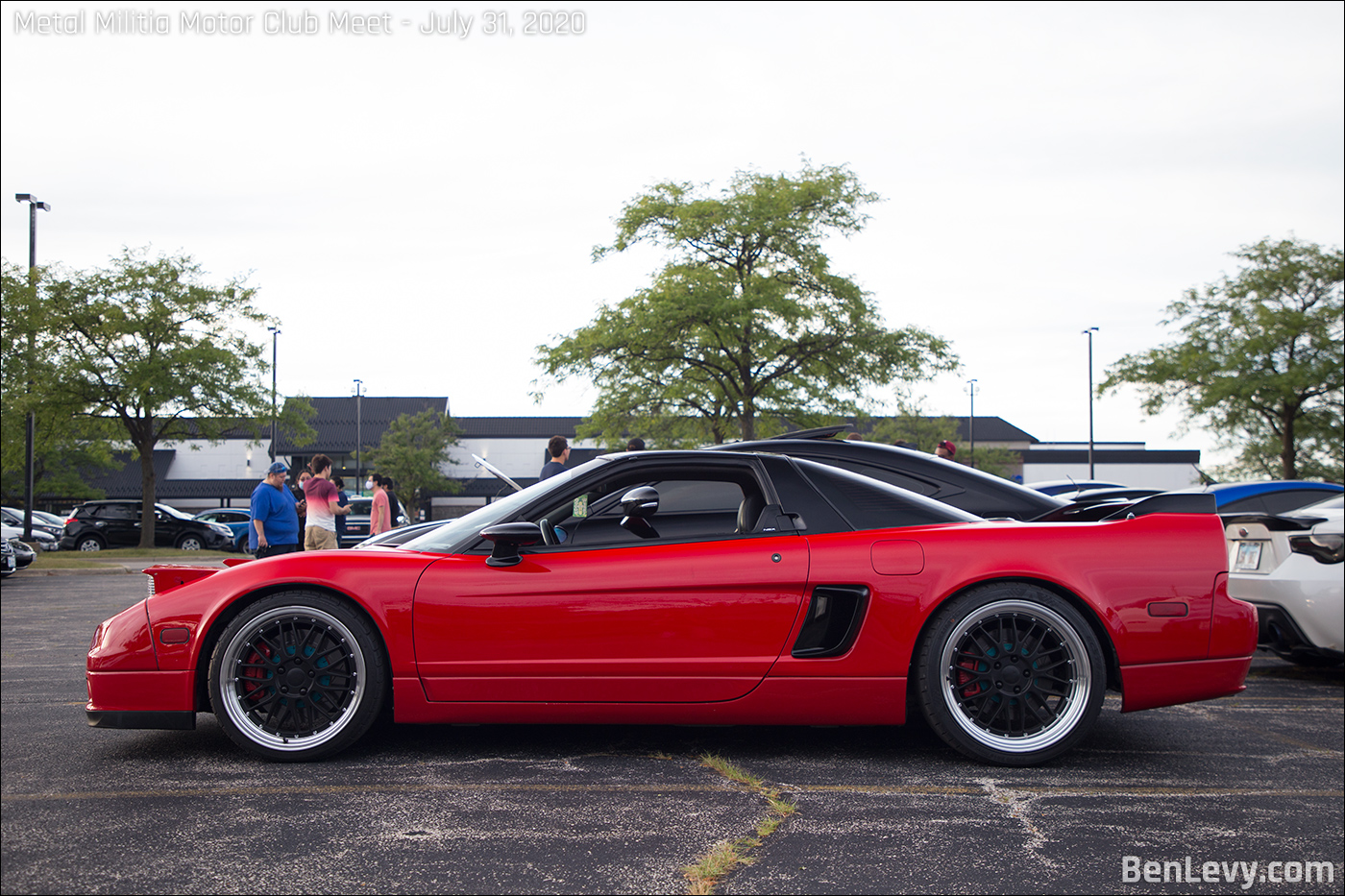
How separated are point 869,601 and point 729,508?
1.15 meters

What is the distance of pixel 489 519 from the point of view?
148 inches

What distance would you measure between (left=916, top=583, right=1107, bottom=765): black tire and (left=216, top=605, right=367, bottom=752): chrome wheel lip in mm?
1965

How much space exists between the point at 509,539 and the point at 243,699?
108 cm

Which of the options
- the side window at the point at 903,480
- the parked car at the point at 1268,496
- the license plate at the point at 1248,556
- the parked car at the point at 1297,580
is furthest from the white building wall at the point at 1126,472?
the side window at the point at 903,480

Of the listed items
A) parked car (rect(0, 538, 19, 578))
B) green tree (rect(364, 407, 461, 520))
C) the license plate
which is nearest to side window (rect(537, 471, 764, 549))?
the license plate

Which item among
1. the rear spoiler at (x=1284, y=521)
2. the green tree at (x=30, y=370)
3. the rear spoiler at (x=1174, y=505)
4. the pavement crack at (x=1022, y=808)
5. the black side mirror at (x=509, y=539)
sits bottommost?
the pavement crack at (x=1022, y=808)

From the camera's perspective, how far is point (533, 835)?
102 inches

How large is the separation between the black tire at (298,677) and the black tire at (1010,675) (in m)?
1.94

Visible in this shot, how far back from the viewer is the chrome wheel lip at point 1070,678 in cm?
332

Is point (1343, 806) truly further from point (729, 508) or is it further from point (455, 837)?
point (455, 837)

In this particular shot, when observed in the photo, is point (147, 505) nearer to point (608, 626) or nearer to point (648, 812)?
point (608, 626)

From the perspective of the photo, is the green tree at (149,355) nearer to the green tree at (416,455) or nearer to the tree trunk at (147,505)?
the tree trunk at (147,505)

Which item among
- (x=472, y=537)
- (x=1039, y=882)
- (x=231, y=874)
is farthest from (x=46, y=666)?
(x=1039, y=882)

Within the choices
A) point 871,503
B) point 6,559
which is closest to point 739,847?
point 871,503
